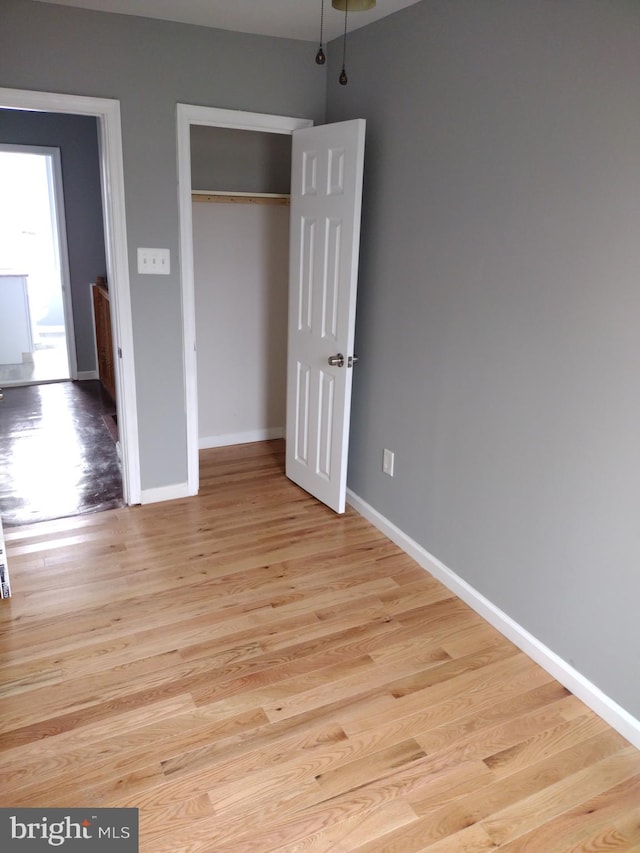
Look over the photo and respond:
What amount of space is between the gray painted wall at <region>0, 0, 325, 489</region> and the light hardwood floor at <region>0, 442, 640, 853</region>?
35.0 inches

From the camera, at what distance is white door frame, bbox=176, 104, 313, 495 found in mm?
3273

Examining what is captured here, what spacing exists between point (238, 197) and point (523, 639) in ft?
10.3

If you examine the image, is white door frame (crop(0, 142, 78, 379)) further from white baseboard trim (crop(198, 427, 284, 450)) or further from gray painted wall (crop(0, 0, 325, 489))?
gray painted wall (crop(0, 0, 325, 489))

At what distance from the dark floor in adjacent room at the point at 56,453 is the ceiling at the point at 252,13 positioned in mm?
2461

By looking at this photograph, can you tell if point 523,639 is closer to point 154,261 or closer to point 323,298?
point 323,298

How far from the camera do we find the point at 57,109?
9.81 ft

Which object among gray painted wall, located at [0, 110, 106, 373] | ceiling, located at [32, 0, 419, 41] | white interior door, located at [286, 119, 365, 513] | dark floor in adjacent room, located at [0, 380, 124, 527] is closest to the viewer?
ceiling, located at [32, 0, 419, 41]

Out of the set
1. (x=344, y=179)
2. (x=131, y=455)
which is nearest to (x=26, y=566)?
(x=131, y=455)

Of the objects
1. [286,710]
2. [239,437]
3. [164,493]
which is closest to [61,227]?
[239,437]

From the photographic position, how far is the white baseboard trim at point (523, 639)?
2.15 metres

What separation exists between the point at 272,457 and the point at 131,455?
1.13 m

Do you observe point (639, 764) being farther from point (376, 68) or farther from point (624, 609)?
point (376, 68)

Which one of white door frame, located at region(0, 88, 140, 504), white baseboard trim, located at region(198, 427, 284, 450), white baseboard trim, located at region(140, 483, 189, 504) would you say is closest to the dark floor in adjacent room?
white baseboard trim, located at region(140, 483, 189, 504)

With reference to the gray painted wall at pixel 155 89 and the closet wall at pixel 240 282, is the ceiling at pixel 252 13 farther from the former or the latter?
the closet wall at pixel 240 282
